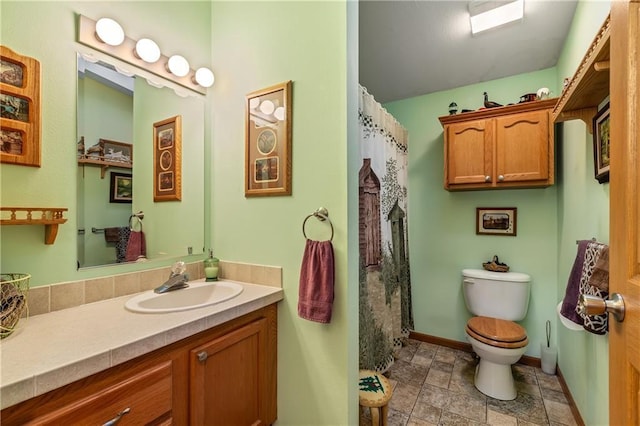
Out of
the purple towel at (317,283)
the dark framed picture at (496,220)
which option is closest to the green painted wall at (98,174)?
the purple towel at (317,283)

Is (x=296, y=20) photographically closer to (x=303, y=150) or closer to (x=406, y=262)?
(x=303, y=150)

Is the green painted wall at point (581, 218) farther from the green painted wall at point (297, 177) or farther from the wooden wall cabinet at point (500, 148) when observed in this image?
the green painted wall at point (297, 177)

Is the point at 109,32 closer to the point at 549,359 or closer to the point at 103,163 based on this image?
the point at 103,163

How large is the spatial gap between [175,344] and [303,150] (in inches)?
39.9

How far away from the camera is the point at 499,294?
2.23 m

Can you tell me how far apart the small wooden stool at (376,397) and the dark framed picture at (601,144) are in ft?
4.82

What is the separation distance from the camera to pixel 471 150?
2303mm

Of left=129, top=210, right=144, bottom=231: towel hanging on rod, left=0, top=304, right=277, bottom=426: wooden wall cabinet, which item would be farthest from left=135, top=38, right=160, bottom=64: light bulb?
left=0, top=304, right=277, bottom=426: wooden wall cabinet

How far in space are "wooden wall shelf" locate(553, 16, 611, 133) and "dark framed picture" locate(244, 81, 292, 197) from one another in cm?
120

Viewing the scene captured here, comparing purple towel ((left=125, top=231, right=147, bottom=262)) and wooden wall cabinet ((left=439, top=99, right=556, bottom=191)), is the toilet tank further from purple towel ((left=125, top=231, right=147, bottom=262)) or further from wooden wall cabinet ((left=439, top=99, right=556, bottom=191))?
purple towel ((left=125, top=231, right=147, bottom=262))

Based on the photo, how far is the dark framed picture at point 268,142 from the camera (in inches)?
57.7

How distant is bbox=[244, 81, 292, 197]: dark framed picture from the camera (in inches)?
57.7

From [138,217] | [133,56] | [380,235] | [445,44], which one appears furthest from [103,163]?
[445,44]

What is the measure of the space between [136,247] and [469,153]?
8.10ft
